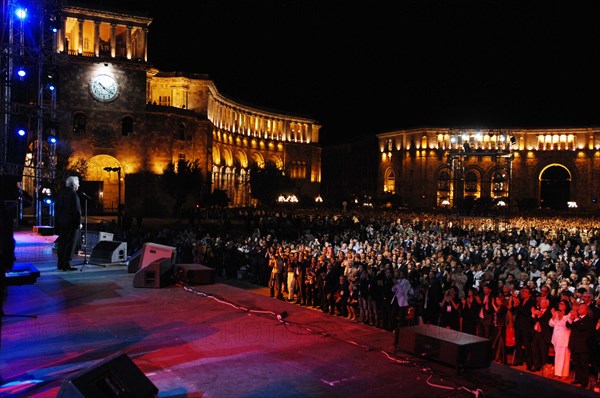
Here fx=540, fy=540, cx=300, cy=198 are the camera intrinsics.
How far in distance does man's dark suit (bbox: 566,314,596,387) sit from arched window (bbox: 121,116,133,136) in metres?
44.9

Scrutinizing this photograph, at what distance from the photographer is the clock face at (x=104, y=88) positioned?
153 ft

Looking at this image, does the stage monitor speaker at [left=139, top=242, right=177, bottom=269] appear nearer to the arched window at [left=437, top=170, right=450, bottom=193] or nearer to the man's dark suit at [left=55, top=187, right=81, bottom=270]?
the man's dark suit at [left=55, top=187, right=81, bottom=270]

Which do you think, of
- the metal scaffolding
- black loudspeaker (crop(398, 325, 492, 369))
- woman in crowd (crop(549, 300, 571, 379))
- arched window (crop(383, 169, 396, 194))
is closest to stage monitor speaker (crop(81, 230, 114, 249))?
the metal scaffolding

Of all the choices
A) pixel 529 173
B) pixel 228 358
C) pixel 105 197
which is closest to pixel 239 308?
pixel 228 358

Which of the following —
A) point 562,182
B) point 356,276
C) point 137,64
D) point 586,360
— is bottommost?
point 586,360

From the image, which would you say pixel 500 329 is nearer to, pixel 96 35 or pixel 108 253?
pixel 108 253

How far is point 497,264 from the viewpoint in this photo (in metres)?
15.1

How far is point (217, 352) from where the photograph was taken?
7863mm

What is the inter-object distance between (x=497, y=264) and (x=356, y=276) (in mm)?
4802

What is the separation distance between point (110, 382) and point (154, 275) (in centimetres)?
728

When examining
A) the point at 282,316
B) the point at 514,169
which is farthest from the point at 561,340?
the point at 514,169

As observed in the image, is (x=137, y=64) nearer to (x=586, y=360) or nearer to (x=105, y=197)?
(x=105, y=197)

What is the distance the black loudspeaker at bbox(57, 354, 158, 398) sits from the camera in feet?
15.5

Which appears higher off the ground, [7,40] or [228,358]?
[7,40]
